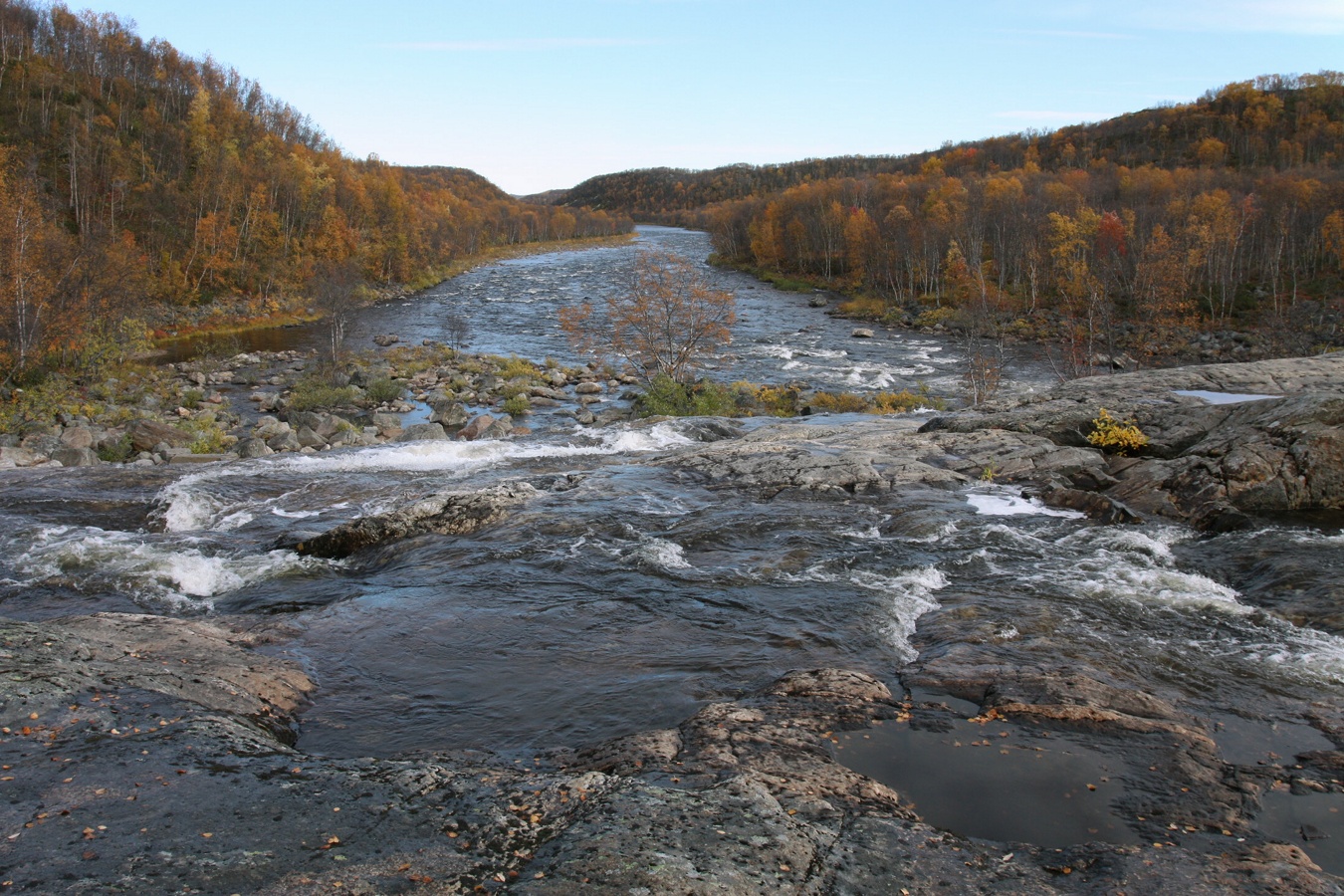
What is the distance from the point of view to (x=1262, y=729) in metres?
7.05

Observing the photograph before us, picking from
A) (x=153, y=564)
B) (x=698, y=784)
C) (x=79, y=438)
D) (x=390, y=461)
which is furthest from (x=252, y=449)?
(x=698, y=784)

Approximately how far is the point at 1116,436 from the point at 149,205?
71917 millimetres

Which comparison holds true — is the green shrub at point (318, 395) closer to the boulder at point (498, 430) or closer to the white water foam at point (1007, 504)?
the boulder at point (498, 430)

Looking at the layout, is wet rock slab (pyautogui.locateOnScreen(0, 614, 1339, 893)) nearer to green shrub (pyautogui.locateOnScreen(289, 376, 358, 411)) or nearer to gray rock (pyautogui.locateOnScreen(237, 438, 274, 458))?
gray rock (pyautogui.locateOnScreen(237, 438, 274, 458))

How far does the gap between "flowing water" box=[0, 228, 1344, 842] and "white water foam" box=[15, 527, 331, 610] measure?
52mm

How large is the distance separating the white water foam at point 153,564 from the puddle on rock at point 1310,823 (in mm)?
12113

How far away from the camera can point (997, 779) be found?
6.40m

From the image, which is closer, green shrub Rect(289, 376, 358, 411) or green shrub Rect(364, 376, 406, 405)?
green shrub Rect(289, 376, 358, 411)

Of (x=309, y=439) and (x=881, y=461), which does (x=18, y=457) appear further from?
(x=881, y=461)

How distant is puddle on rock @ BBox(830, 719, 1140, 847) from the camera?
5785mm

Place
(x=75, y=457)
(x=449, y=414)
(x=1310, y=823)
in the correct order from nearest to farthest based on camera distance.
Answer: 1. (x=1310, y=823)
2. (x=75, y=457)
3. (x=449, y=414)

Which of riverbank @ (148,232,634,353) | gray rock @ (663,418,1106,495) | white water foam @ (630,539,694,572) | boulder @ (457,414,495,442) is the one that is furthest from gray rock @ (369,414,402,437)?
riverbank @ (148,232,634,353)

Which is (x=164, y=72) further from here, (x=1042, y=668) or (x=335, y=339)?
(x=1042, y=668)

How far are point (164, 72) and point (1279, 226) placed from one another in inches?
4957
